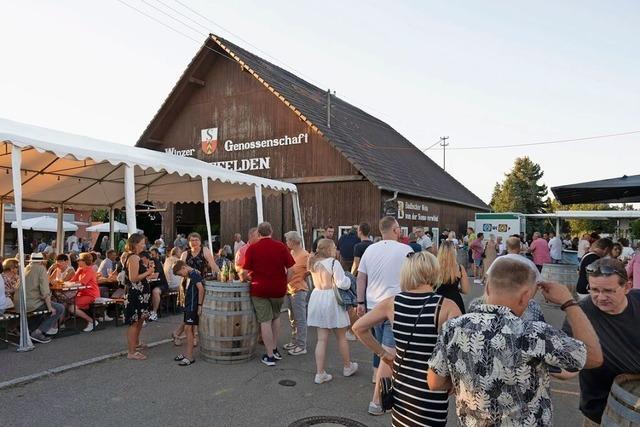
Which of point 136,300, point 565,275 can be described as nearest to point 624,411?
point 136,300

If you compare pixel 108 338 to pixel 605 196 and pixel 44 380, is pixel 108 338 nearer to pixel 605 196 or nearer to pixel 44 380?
pixel 44 380

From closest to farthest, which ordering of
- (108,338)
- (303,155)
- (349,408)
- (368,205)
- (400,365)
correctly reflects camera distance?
(400,365) → (349,408) → (108,338) → (368,205) → (303,155)

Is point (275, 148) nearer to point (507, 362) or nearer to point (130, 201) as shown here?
A: point (130, 201)

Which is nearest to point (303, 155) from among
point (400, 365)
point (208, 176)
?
point (208, 176)

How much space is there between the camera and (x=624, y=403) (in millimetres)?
2287

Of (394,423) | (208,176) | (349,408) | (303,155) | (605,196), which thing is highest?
(303,155)

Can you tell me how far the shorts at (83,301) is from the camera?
Answer: 8031mm

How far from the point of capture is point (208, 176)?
33.2ft

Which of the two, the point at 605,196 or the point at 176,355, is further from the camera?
the point at 605,196

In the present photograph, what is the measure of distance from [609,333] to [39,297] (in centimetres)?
742

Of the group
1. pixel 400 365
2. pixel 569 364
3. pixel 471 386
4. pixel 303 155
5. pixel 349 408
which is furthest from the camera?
pixel 303 155

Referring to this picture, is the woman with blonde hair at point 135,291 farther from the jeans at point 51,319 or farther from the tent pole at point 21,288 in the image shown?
the jeans at point 51,319

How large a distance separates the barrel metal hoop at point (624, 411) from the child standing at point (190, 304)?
485cm

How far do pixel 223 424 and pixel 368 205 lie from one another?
42.6 ft
